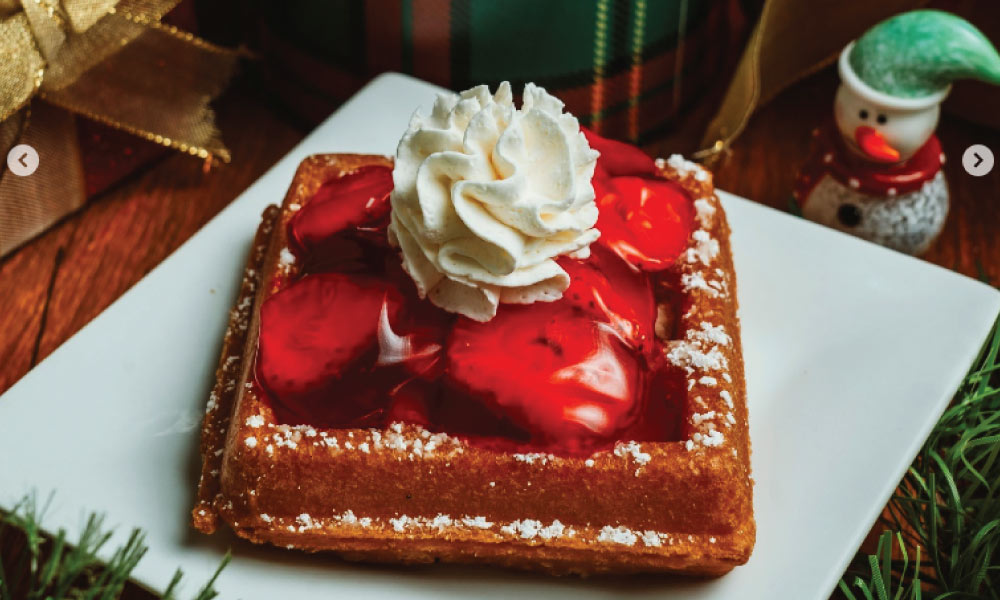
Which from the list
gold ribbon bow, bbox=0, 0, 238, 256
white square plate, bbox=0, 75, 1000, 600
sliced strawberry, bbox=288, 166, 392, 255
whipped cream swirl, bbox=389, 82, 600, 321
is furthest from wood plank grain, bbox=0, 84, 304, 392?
whipped cream swirl, bbox=389, 82, 600, 321

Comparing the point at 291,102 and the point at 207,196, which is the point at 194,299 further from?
the point at 291,102

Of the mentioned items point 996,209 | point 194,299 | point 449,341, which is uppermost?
point 449,341

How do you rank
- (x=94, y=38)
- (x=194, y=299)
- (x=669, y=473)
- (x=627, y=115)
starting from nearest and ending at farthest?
1. (x=669, y=473)
2. (x=194, y=299)
3. (x=94, y=38)
4. (x=627, y=115)

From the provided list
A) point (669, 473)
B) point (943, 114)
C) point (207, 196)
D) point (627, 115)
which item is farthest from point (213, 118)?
point (943, 114)

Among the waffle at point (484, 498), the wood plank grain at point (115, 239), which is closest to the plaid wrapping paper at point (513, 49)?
the wood plank grain at point (115, 239)

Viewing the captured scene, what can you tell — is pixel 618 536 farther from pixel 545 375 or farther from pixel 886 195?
pixel 886 195

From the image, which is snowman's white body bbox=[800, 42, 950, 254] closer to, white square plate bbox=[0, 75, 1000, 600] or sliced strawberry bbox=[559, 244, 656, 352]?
white square plate bbox=[0, 75, 1000, 600]
